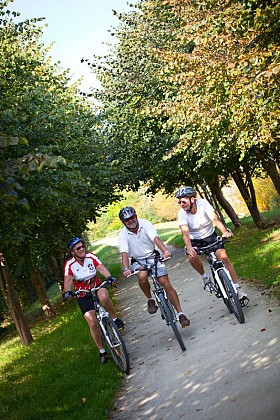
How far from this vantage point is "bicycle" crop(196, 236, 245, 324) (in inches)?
330

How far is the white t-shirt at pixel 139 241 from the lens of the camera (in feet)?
30.0

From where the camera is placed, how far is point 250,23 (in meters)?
9.65

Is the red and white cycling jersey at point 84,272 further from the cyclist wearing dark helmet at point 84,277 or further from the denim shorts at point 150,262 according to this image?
the denim shorts at point 150,262

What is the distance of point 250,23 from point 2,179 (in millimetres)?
5791

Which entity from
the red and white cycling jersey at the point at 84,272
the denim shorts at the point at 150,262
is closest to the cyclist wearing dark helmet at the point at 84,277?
the red and white cycling jersey at the point at 84,272

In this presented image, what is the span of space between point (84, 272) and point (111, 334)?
1.08m

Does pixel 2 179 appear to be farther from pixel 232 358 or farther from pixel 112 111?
pixel 112 111

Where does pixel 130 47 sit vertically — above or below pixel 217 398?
above

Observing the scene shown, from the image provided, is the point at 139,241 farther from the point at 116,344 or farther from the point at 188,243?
the point at 116,344

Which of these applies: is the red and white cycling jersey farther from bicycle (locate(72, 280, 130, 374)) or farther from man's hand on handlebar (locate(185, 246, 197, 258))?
man's hand on handlebar (locate(185, 246, 197, 258))

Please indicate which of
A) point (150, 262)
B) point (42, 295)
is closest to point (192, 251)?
point (150, 262)

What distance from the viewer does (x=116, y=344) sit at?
27.3ft

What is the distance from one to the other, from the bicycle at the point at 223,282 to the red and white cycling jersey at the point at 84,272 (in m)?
1.65

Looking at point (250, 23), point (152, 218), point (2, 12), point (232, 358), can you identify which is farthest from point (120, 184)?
point (152, 218)
